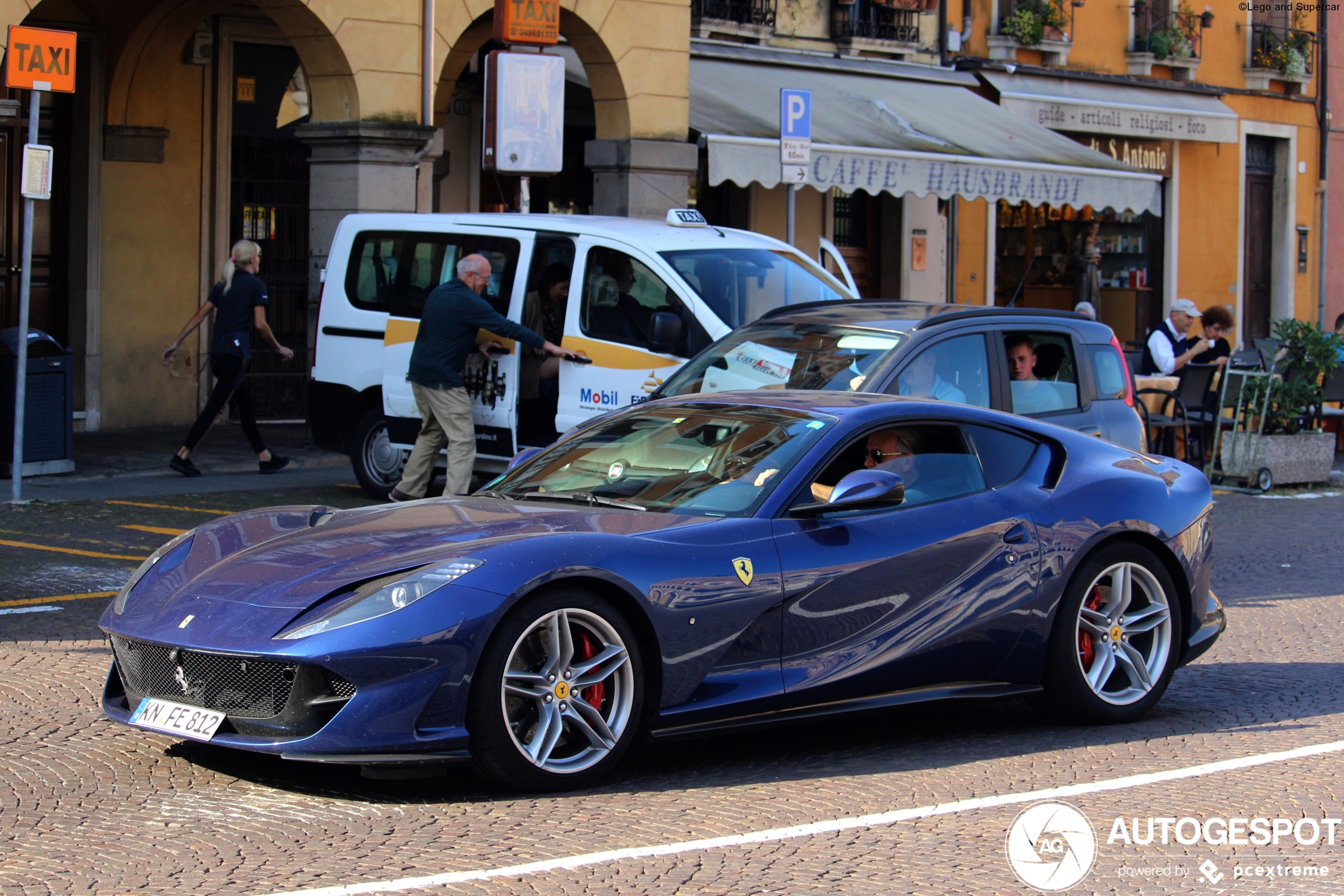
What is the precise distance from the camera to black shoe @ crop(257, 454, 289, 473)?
1518 centimetres

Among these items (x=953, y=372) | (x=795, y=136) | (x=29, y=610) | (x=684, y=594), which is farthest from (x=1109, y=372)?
(x=29, y=610)

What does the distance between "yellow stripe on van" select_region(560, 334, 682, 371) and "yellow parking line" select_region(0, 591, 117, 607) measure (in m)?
3.98

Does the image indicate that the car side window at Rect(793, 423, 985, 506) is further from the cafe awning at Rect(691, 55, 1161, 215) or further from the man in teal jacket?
the cafe awning at Rect(691, 55, 1161, 215)

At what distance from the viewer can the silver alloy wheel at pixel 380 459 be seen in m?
13.6

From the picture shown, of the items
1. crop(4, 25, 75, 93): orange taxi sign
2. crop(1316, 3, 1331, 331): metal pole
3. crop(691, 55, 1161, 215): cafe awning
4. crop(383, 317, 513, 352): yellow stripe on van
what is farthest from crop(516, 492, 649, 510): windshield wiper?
crop(1316, 3, 1331, 331): metal pole

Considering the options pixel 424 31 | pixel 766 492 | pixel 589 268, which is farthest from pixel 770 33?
pixel 766 492

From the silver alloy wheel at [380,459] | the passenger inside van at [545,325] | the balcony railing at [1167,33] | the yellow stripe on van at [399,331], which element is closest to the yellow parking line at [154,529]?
the silver alloy wheel at [380,459]

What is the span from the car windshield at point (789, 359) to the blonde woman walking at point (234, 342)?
5.24 metres

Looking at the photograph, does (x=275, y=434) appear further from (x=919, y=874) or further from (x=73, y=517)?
(x=919, y=874)

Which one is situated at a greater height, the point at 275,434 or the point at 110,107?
the point at 110,107

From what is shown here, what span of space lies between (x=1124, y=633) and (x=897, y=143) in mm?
13750

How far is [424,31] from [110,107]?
12.0 ft

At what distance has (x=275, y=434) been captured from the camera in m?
18.2

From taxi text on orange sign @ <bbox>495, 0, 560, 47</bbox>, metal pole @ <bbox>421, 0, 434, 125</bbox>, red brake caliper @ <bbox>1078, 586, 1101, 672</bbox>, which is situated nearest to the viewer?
red brake caliper @ <bbox>1078, 586, 1101, 672</bbox>
